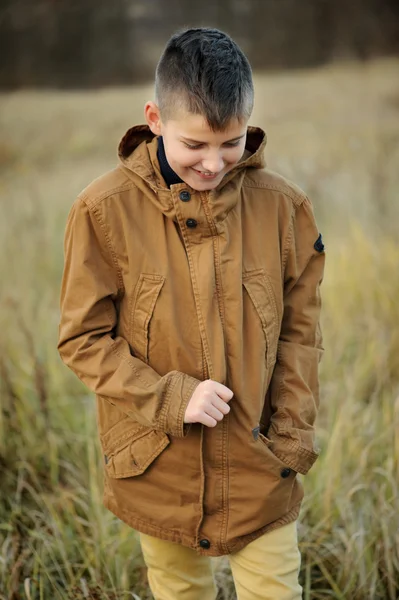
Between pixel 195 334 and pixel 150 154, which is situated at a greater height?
pixel 150 154

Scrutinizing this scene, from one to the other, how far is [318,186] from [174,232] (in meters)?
3.01

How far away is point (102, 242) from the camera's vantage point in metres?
1.80

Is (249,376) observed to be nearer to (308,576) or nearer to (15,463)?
(308,576)

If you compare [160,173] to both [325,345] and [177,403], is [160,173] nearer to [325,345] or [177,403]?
[177,403]

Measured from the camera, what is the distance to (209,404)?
169cm

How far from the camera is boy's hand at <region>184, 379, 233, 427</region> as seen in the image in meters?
1.69

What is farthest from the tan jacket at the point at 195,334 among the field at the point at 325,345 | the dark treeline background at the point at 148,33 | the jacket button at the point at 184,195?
the dark treeline background at the point at 148,33

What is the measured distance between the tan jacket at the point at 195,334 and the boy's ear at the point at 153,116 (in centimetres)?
5

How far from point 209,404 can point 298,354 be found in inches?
13.8

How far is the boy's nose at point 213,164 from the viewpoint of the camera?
5.56 ft

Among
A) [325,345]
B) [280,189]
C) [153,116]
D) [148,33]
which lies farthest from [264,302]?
[148,33]

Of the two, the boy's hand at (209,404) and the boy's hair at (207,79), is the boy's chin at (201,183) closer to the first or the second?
the boy's hair at (207,79)

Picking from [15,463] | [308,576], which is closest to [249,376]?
[308,576]

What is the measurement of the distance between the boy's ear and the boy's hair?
0.10 feet
